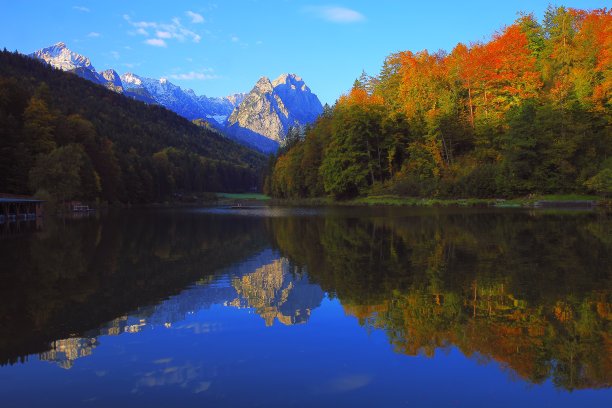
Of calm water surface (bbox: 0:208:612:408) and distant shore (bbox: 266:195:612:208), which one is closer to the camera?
calm water surface (bbox: 0:208:612:408)

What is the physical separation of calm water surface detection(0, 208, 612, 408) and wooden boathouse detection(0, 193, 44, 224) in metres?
32.7

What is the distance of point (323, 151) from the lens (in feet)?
305

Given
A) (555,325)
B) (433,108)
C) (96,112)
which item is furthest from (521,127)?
(96,112)

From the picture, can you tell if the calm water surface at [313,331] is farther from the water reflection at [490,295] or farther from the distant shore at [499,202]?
the distant shore at [499,202]

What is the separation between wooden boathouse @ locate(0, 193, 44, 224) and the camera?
45397mm

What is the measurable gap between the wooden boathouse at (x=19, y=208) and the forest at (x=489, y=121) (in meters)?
45.5

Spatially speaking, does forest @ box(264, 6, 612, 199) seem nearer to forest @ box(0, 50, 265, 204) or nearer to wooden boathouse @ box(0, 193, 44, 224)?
forest @ box(0, 50, 265, 204)

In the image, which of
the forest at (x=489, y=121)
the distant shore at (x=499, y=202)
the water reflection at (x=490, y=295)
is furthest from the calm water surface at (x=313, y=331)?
the forest at (x=489, y=121)

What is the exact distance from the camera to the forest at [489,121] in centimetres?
5781

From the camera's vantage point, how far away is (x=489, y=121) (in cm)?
6600

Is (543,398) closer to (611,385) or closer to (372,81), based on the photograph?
(611,385)

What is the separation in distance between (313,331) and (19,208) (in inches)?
2124

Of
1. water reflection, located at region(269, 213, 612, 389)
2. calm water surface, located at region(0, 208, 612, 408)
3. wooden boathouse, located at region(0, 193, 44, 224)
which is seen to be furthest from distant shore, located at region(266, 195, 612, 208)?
wooden boathouse, located at region(0, 193, 44, 224)

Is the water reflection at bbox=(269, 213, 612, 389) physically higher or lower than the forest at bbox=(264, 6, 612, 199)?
lower
